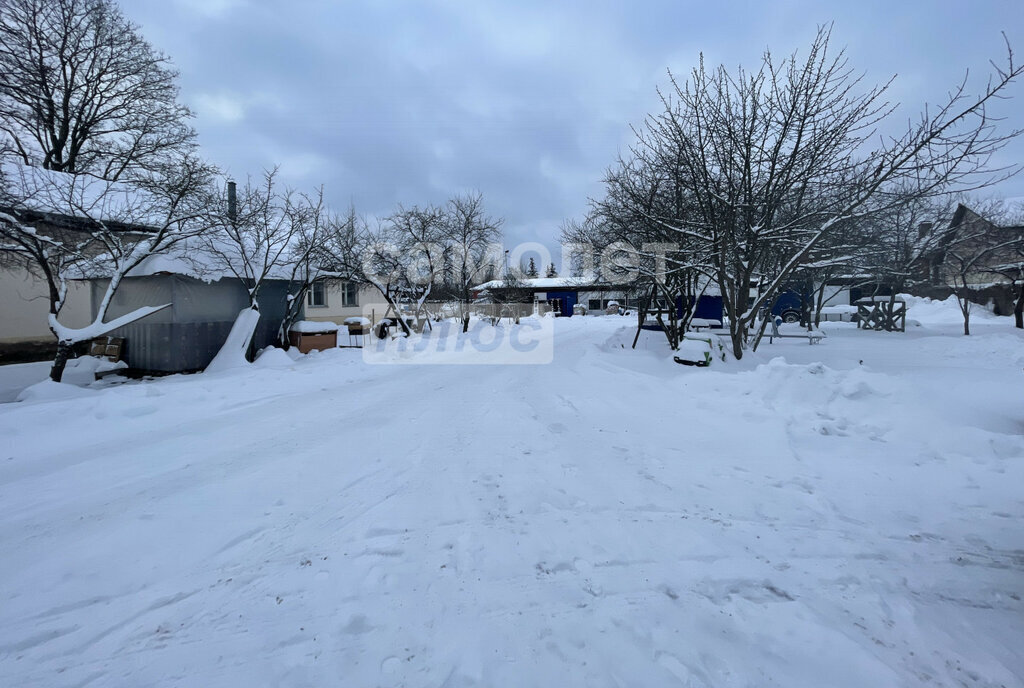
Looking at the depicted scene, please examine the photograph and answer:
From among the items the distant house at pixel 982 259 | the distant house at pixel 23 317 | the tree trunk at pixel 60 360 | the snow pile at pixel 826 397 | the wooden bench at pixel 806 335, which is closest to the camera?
the snow pile at pixel 826 397

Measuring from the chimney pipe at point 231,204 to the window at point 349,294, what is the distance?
678cm

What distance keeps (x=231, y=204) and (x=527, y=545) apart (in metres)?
14.7

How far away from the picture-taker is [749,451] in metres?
4.68

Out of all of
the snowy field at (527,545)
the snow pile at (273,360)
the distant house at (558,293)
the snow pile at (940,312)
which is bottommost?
the snowy field at (527,545)

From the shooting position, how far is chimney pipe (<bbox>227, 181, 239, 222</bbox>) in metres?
11.9

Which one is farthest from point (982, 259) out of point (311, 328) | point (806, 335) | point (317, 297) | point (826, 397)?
point (317, 297)

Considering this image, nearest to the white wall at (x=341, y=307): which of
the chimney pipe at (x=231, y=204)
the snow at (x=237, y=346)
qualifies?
the chimney pipe at (x=231, y=204)

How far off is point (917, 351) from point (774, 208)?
8.88m

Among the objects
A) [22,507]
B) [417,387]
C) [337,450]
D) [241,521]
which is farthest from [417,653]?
[417,387]

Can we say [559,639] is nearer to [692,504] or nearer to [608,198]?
[692,504]

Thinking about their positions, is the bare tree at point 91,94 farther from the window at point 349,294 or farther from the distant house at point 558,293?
the distant house at point 558,293

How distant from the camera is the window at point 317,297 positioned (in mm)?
20258

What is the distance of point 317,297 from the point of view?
20984 millimetres

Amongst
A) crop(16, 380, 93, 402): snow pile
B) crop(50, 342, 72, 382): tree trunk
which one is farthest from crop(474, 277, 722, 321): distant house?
crop(16, 380, 93, 402): snow pile
